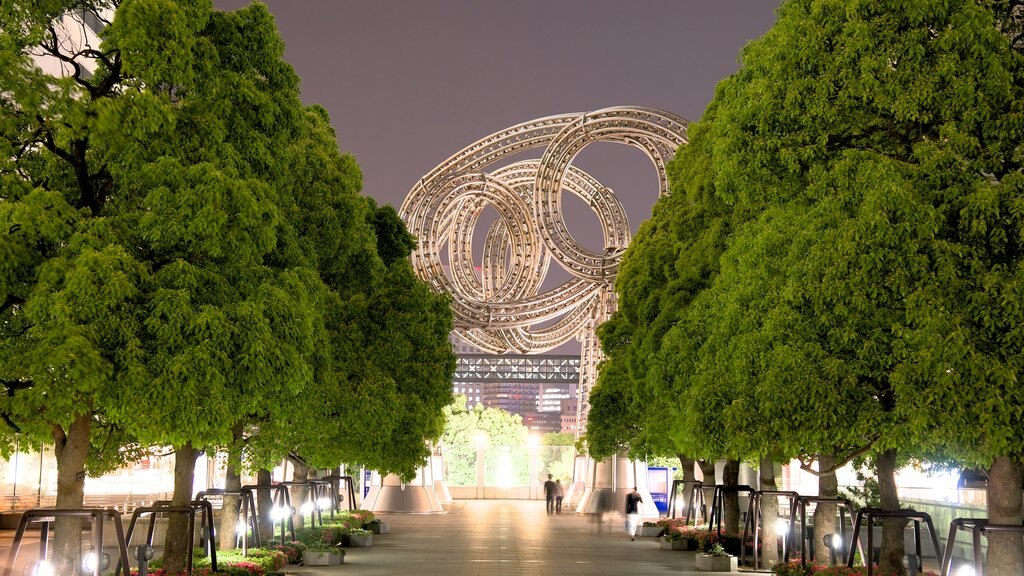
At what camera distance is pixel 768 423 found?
45.2 feet

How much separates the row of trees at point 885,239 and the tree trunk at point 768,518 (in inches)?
321

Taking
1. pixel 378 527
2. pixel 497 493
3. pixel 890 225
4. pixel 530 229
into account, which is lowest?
pixel 497 493

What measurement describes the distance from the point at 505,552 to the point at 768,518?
806cm

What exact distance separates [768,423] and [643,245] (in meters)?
17.5

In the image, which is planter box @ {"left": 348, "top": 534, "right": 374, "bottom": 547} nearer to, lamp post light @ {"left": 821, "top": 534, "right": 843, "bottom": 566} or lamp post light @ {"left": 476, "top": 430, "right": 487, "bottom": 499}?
lamp post light @ {"left": 821, "top": 534, "right": 843, "bottom": 566}

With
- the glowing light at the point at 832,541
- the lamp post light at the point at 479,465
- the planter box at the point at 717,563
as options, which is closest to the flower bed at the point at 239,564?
the planter box at the point at 717,563

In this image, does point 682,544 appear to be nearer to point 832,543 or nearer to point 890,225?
point 832,543

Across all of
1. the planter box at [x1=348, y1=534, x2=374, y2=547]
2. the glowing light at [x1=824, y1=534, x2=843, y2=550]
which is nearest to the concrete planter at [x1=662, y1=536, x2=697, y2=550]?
the planter box at [x1=348, y1=534, x2=374, y2=547]

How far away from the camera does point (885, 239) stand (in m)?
12.4

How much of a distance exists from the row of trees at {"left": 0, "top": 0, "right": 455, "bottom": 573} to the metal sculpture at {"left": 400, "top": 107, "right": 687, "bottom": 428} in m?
39.0

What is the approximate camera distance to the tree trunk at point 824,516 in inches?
776

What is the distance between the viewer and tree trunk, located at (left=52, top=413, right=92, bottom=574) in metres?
13.5

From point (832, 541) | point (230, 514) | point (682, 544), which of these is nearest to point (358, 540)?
point (682, 544)

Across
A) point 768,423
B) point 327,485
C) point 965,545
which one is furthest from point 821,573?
point 327,485
